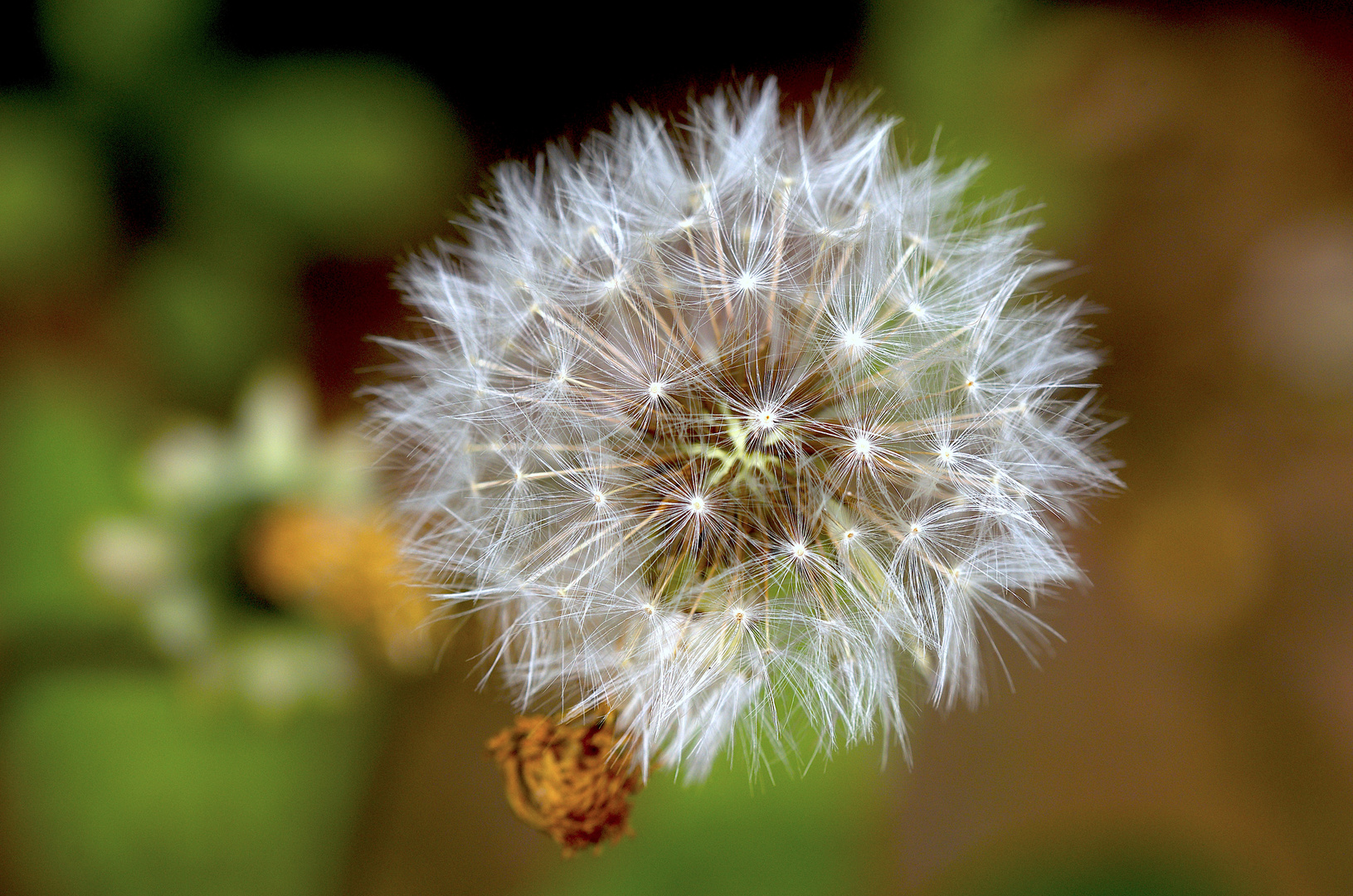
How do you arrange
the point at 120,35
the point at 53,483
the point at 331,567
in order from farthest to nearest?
the point at 53,483
the point at 120,35
the point at 331,567

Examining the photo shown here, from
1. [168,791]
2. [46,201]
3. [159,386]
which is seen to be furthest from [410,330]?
[168,791]

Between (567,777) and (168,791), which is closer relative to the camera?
(567,777)

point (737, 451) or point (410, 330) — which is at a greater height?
point (410, 330)

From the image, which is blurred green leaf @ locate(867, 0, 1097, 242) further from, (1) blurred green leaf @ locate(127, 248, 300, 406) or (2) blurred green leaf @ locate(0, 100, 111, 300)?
(2) blurred green leaf @ locate(0, 100, 111, 300)

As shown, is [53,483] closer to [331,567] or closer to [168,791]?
[168,791]

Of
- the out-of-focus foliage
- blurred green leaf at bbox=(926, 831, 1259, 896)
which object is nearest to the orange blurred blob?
the out-of-focus foliage

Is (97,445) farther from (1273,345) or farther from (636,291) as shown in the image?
(1273,345)
